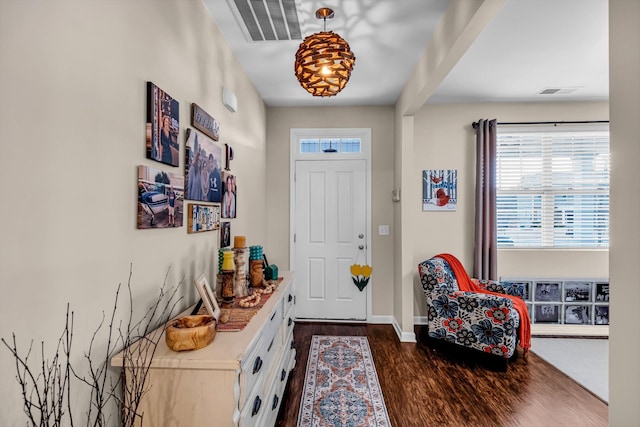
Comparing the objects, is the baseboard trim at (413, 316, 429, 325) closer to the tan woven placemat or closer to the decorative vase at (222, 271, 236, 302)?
the tan woven placemat

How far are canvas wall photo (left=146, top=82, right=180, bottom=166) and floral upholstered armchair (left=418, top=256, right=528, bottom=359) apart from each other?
8.71 feet

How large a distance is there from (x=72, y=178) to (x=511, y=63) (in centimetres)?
338

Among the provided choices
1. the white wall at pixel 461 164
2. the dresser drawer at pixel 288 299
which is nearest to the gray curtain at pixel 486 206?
the white wall at pixel 461 164

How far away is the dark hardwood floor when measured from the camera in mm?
2182

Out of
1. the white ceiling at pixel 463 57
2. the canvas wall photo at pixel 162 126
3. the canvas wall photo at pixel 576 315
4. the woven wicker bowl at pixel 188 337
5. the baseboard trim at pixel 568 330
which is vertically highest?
the white ceiling at pixel 463 57

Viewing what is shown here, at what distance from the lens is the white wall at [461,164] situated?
3.81 metres

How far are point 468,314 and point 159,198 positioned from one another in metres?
2.78

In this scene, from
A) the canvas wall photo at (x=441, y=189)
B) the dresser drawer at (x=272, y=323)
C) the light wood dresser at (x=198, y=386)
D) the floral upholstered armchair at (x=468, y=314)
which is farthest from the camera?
the canvas wall photo at (x=441, y=189)

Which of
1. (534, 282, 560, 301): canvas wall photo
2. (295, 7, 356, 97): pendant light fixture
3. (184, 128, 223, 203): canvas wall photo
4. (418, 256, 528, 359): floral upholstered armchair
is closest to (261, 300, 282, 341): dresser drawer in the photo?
(184, 128, 223, 203): canvas wall photo

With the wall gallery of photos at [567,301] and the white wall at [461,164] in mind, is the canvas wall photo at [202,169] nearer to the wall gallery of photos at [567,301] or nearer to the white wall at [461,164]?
the white wall at [461,164]

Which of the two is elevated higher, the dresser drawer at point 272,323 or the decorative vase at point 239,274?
the decorative vase at point 239,274

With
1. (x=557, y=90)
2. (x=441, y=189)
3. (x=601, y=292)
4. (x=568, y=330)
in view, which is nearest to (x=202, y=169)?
(x=441, y=189)

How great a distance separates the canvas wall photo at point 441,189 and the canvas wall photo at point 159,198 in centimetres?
301

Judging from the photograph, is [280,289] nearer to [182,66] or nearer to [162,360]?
[162,360]
